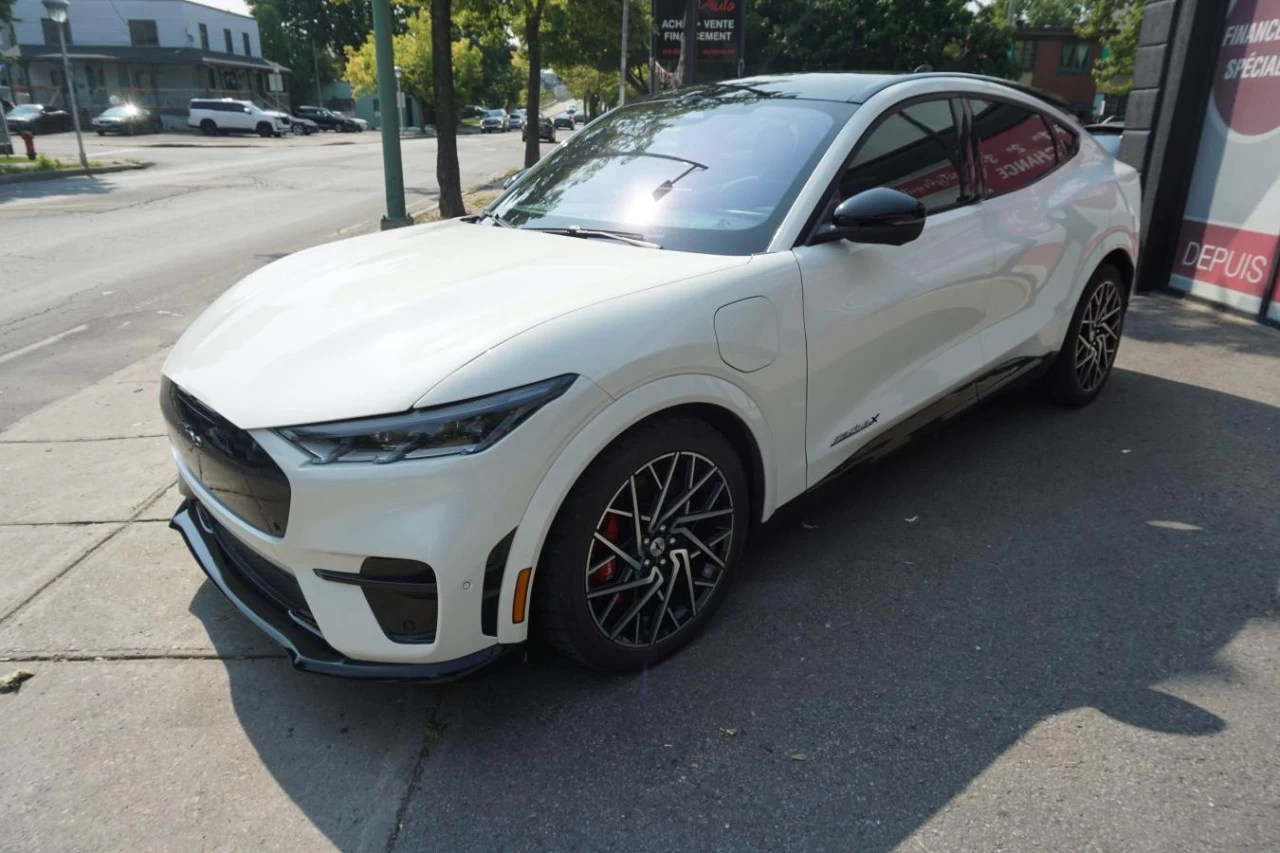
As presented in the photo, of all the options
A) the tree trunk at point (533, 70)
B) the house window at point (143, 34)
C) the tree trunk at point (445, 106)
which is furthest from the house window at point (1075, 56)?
the house window at point (143, 34)

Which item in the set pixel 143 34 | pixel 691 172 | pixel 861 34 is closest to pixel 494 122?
pixel 143 34

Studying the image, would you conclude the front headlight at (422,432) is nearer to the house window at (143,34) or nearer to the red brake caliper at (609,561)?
the red brake caliper at (609,561)

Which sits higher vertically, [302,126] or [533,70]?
[533,70]

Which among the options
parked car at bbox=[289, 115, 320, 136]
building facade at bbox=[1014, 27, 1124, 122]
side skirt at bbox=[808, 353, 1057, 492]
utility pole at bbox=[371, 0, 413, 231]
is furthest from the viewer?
parked car at bbox=[289, 115, 320, 136]

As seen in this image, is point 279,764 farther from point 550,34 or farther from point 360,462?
Result: point 550,34

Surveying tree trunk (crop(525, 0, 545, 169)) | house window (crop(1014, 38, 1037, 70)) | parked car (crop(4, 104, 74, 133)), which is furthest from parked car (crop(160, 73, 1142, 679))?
house window (crop(1014, 38, 1037, 70))

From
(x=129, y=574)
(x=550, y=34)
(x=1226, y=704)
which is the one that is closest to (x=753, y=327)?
(x=1226, y=704)

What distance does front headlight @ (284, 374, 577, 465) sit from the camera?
2227 mm

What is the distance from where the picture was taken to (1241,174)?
22.9 feet

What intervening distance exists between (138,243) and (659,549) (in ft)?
37.9

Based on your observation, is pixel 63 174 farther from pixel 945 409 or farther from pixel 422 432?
pixel 422 432

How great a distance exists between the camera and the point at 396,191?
10242 millimetres

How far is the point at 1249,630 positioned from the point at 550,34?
2483 centimetres

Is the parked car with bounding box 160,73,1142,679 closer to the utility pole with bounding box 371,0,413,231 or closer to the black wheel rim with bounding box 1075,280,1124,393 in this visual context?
the black wheel rim with bounding box 1075,280,1124,393
